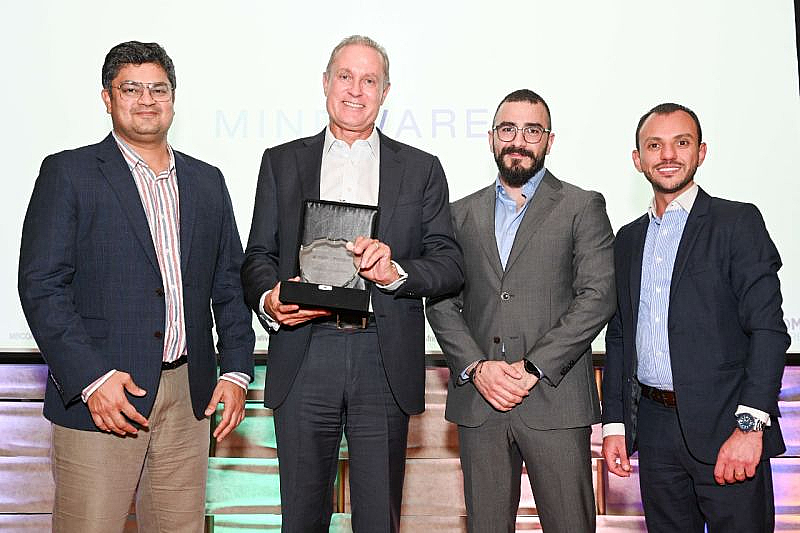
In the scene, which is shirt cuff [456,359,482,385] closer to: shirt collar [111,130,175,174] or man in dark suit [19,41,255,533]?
man in dark suit [19,41,255,533]

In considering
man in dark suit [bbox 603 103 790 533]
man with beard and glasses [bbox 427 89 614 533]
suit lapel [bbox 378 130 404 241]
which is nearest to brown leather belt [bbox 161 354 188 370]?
suit lapel [bbox 378 130 404 241]

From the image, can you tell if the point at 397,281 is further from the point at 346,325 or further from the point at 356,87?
the point at 356,87

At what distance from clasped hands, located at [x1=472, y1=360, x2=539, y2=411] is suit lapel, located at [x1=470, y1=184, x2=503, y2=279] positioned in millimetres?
286

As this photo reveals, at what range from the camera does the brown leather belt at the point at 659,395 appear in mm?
2402

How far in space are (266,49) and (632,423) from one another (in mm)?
2107

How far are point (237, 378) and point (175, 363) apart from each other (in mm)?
203

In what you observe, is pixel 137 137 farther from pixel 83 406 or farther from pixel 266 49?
pixel 266 49

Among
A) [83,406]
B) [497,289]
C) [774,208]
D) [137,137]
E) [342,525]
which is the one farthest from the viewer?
[342,525]

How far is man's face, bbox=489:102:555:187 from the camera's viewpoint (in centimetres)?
257

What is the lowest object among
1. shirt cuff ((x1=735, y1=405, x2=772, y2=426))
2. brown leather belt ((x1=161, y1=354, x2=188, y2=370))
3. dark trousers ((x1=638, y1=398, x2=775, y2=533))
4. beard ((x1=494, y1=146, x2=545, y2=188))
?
dark trousers ((x1=638, y1=398, x2=775, y2=533))

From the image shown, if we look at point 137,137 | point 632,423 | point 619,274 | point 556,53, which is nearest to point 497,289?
point 619,274

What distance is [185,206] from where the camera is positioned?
7.75 ft

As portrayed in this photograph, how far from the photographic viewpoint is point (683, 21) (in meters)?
3.40

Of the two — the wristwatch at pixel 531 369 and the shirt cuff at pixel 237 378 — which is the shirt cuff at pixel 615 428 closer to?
the wristwatch at pixel 531 369
